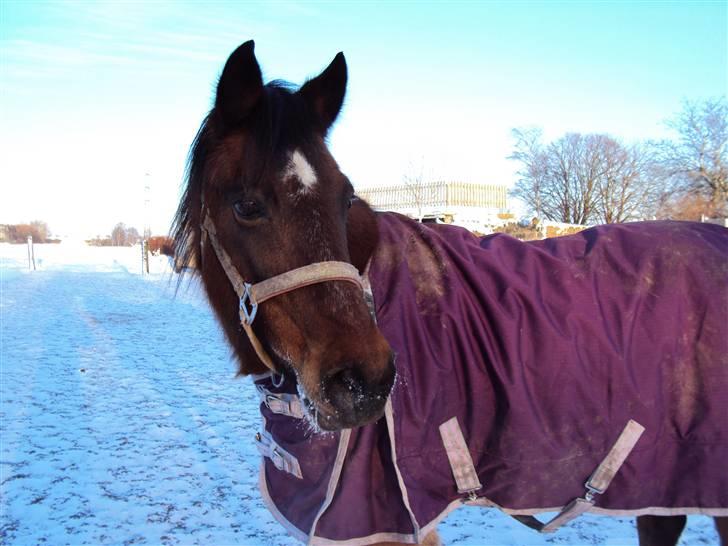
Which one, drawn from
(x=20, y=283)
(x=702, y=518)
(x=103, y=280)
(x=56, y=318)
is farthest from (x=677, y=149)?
(x=20, y=283)

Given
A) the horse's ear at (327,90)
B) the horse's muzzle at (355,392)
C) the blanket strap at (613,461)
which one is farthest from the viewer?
the horse's ear at (327,90)

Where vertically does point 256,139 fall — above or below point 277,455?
above

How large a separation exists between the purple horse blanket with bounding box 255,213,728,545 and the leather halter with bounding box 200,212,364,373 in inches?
11.3

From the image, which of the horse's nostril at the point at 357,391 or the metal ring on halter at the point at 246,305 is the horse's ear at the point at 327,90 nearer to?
the metal ring on halter at the point at 246,305

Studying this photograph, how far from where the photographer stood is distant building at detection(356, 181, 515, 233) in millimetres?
8750

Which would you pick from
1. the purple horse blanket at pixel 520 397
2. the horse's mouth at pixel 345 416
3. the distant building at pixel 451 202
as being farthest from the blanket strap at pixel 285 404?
the distant building at pixel 451 202

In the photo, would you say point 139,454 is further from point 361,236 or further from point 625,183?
point 625,183

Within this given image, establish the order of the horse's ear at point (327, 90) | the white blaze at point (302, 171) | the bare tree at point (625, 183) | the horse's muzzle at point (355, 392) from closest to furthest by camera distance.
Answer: the horse's muzzle at point (355, 392)
the white blaze at point (302, 171)
the horse's ear at point (327, 90)
the bare tree at point (625, 183)

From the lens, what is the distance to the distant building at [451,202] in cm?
875

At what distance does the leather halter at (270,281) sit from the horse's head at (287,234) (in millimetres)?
24

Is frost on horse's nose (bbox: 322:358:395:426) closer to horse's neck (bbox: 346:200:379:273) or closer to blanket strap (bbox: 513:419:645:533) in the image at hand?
horse's neck (bbox: 346:200:379:273)

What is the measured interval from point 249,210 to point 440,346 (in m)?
0.87

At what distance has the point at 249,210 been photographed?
72.4 inches

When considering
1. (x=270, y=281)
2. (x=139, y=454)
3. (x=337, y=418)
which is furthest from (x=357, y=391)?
(x=139, y=454)
